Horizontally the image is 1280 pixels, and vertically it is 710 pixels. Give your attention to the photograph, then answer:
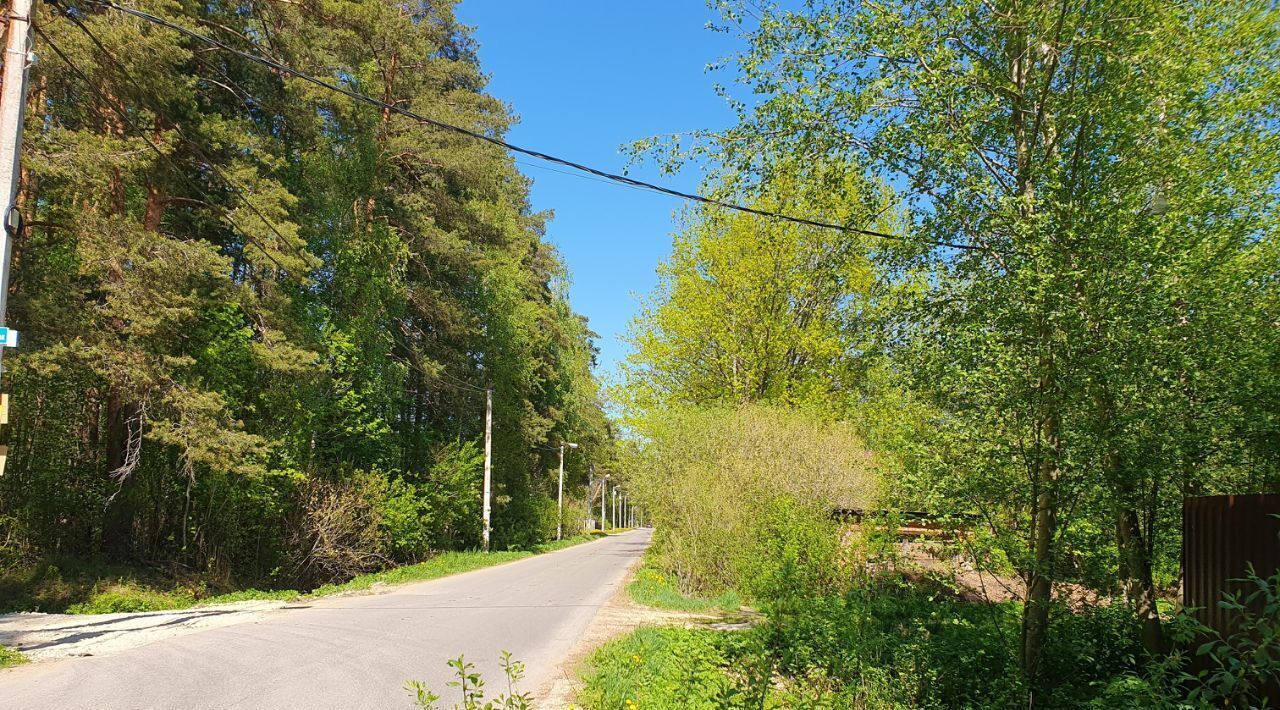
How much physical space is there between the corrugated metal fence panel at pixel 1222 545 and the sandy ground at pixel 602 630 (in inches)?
214

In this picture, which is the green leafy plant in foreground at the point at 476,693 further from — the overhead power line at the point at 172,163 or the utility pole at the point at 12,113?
the overhead power line at the point at 172,163

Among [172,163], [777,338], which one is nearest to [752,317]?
[777,338]

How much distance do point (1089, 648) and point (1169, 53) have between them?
5885 millimetres

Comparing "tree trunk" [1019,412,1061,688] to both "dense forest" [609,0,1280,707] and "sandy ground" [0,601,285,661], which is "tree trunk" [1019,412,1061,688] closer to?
"dense forest" [609,0,1280,707]

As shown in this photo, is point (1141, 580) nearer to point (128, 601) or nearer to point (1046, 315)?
point (1046, 315)

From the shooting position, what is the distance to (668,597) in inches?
552

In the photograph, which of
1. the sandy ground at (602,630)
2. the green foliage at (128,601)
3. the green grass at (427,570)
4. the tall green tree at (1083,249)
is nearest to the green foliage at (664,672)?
the sandy ground at (602,630)

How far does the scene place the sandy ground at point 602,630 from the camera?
715 centimetres

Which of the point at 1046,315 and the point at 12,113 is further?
the point at 12,113

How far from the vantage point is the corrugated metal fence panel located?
18.8 ft

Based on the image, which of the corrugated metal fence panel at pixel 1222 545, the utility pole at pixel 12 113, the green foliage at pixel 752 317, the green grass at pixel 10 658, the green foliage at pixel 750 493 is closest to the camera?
the corrugated metal fence panel at pixel 1222 545

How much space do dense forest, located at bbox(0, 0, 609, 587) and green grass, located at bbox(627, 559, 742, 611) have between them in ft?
26.4

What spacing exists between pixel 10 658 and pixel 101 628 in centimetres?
273

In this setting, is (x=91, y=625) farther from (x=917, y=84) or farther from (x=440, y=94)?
(x=440, y=94)
